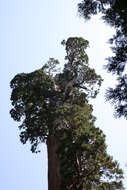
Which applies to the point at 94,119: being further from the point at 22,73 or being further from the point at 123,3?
the point at 123,3

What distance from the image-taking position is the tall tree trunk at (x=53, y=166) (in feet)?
102

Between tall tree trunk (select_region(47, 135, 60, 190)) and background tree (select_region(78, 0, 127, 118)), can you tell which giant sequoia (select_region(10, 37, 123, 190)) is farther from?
background tree (select_region(78, 0, 127, 118))

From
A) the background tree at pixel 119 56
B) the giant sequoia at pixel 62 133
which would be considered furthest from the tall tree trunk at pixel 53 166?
the background tree at pixel 119 56

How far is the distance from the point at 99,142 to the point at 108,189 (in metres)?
3.59

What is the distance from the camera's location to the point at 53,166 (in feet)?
105

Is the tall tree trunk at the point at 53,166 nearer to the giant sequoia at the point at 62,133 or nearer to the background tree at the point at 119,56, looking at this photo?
the giant sequoia at the point at 62,133

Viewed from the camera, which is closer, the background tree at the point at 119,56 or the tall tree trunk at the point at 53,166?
the background tree at the point at 119,56

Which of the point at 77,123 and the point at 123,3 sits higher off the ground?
the point at 77,123

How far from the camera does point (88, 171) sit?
32.1 metres

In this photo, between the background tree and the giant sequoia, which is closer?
the background tree

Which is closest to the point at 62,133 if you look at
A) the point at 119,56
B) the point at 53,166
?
the point at 53,166

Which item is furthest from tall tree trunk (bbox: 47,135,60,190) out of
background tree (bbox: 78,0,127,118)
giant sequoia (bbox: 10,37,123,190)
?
background tree (bbox: 78,0,127,118)

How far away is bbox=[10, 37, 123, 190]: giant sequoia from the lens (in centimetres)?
3178

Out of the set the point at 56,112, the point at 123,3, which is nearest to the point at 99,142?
the point at 56,112
